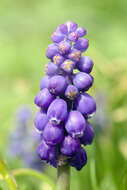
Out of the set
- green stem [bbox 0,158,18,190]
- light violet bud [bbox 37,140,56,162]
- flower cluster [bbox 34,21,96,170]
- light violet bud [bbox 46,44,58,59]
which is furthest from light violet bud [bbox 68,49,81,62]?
green stem [bbox 0,158,18,190]

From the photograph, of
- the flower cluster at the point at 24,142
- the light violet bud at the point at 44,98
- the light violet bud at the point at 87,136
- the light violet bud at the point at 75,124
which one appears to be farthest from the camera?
the flower cluster at the point at 24,142

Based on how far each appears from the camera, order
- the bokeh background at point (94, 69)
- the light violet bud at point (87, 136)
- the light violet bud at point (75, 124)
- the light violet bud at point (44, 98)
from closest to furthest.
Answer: the light violet bud at point (75, 124) < the light violet bud at point (44, 98) < the light violet bud at point (87, 136) < the bokeh background at point (94, 69)

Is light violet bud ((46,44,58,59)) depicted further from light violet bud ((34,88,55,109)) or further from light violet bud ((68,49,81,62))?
light violet bud ((34,88,55,109))

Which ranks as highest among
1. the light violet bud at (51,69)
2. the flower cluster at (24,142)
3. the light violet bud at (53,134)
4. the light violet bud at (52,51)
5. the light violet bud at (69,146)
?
the light violet bud at (52,51)

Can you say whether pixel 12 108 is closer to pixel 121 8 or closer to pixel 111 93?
pixel 111 93

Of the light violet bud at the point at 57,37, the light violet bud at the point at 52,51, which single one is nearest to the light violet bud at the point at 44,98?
the light violet bud at the point at 52,51

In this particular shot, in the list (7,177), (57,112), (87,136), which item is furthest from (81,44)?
(7,177)

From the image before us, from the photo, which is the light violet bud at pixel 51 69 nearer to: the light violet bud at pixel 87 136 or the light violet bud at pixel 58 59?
the light violet bud at pixel 58 59
